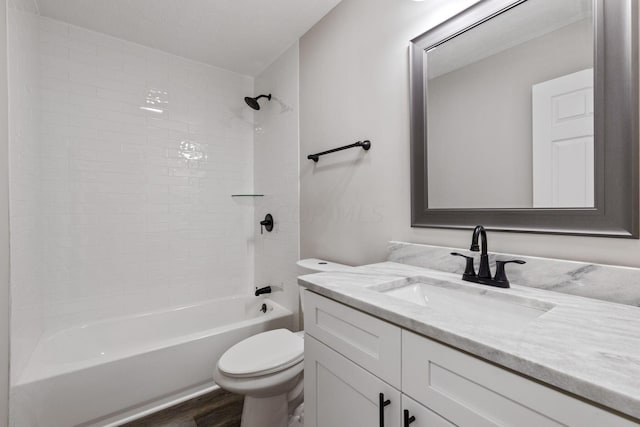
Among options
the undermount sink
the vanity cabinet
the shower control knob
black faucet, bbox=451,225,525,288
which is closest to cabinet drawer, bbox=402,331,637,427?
the vanity cabinet

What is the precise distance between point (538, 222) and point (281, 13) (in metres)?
1.82

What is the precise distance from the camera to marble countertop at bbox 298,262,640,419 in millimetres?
431

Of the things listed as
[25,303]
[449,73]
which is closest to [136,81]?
[25,303]

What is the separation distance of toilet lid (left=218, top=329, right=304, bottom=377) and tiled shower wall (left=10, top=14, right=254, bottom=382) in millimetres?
1025

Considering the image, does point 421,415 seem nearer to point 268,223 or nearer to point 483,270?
point 483,270

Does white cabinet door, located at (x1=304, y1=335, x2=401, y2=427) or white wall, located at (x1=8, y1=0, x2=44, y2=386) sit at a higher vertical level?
Result: white wall, located at (x1=8, y1=0, x2=44, y2=386)

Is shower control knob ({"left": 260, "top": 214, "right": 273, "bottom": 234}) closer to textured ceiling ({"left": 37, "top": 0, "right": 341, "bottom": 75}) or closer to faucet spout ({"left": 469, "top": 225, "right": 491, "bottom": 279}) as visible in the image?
textured ceiling ({"left": 37, "top": 0, "right": 341, "bottom": 75})

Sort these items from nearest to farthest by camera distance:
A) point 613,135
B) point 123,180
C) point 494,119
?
point 613,135 → point 494,119 → point 123,180

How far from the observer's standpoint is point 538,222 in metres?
0.96

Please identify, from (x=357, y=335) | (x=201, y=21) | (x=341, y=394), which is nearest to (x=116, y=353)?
(x=341, y=394)

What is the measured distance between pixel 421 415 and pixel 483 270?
0.52 meters

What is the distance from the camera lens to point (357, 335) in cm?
85

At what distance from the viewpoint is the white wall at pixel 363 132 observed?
4.30 ft

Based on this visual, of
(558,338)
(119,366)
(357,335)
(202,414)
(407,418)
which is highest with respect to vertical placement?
(558,338)
